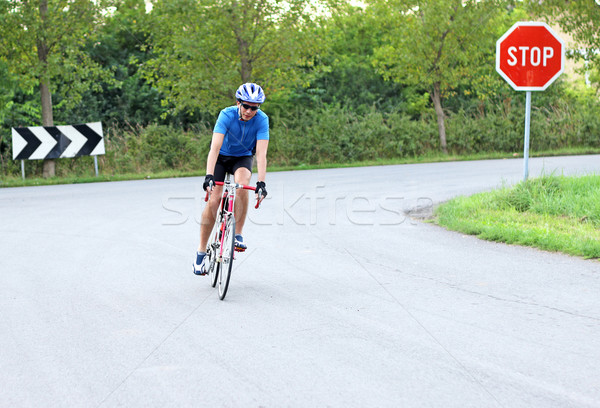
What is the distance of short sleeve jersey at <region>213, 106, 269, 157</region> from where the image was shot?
699 cm

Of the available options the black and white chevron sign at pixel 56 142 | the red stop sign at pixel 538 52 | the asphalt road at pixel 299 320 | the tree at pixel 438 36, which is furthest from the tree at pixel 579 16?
the black and white chevron sign at pixel 56 142

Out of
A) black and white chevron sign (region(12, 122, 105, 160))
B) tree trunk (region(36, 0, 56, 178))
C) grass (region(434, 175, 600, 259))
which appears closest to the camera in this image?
grass (region(434, 175, 600, 259))

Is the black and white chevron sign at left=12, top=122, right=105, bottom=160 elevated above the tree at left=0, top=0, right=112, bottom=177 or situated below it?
below

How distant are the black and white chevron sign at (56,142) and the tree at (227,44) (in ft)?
9.66

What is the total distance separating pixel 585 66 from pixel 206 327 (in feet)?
51.6

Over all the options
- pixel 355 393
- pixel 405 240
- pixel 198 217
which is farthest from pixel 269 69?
pixel 355 393

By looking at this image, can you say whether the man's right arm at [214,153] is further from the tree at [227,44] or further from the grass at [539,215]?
the tree at [227,44]

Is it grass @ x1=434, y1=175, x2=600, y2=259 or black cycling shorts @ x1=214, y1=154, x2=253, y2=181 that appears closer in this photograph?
black cycling shorts @ x1=214, y1=154, x2=253, y2=181

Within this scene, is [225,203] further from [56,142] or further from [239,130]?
[56,142]

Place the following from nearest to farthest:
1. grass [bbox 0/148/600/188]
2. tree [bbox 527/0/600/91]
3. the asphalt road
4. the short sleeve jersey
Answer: the asphalt road
the short sleeve jersey
tree [bbox 527/0/600/91]
grass [bbox 0/148/600/188]

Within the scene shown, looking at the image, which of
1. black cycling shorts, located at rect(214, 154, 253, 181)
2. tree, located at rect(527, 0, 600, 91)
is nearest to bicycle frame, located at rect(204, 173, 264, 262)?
black cycling shorts, located at rect(214, 154, 253, 181)

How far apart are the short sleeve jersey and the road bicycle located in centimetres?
36

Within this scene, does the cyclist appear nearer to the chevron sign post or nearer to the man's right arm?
the man's right arm

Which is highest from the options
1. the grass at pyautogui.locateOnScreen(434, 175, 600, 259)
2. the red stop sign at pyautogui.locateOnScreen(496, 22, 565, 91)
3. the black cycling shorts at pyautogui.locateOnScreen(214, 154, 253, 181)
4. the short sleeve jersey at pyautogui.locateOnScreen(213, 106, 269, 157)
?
the red stop sign at pyautogui.locateOnScreen(496, 22, 565, 91)
